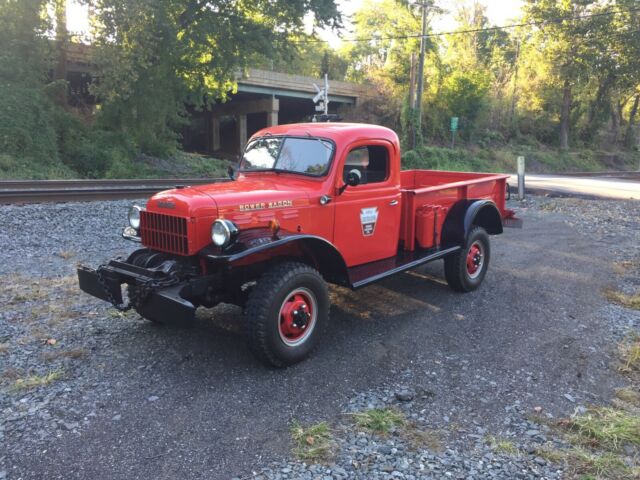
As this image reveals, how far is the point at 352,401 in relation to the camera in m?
3.63

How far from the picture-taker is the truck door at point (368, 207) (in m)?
4.81

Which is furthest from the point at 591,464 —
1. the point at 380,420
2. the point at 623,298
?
the point at 623,298

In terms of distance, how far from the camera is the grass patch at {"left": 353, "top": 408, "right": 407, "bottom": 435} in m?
3.29

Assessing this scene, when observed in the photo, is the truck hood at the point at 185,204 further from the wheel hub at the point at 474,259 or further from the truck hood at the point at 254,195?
the wheel hub at the point at 474,259

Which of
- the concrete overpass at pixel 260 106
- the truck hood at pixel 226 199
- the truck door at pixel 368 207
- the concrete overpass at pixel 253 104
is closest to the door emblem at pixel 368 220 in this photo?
the truck door at pixel 368 207

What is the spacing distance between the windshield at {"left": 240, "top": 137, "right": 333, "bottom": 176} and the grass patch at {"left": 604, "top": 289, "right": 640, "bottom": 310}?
13.1ft

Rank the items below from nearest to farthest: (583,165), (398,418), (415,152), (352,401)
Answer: (398,418) → (352,401) → (415,152) → (583,165)

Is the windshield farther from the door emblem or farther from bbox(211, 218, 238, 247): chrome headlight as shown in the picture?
bbox(211, 218, 238, 247): chrome headlight

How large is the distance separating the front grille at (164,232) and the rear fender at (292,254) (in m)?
0.34

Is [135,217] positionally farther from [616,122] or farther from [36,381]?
[616,122]

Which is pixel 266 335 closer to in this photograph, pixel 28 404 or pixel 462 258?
pixel 28 404

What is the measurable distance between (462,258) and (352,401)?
2.94 metres

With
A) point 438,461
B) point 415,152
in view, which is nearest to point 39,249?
point 438,461

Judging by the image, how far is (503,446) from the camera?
3.08 m
